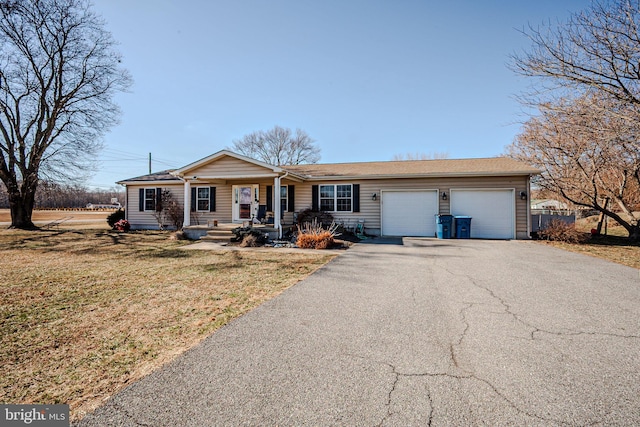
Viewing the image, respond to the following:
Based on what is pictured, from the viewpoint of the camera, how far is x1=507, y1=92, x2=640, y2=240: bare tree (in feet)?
25.6

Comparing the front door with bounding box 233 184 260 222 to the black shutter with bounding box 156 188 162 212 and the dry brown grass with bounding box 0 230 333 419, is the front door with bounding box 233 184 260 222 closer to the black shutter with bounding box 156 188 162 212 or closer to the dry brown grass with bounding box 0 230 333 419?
the black shutter with bounding box 156 188 162 212

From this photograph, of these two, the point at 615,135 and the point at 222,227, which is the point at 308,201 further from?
the point at 615,135

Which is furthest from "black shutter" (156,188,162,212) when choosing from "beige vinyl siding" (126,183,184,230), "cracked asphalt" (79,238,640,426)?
"cracked asphalt" (79,238,640,426)

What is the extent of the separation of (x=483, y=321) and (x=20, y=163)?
915 inches

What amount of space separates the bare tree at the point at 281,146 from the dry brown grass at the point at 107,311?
2684cm

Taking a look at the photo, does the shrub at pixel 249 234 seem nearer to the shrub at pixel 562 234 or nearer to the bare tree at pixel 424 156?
the shrub at pixel 562 234

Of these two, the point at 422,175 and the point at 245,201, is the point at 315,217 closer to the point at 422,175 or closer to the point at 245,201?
the point at 245,201

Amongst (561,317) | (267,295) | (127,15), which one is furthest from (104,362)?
(127,15)

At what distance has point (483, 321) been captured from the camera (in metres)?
3.63

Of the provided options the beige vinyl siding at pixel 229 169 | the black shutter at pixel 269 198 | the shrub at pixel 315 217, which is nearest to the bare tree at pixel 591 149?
the shrub at pixel 315 217

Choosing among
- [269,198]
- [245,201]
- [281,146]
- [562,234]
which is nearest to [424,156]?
[281,146]

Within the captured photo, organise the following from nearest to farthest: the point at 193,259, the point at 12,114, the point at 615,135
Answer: the point at 615,135 → the point at 193,259 → the point at 12,114

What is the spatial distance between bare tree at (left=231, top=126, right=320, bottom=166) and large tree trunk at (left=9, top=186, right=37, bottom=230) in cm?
2035

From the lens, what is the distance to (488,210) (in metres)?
12.6
